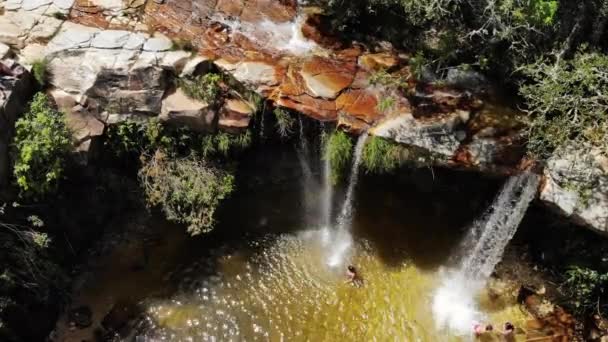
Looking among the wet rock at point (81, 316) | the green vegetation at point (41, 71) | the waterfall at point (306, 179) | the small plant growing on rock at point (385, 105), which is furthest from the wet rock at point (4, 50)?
the small plant growing on rock at point (385, 105)

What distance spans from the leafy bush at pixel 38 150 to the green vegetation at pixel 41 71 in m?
0.49

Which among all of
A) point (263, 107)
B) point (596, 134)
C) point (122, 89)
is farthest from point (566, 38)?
point (122, 89)

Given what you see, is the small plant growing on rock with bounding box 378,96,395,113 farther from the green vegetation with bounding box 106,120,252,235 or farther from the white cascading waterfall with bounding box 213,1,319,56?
the green vegetation with bounding box 106,120,252,235

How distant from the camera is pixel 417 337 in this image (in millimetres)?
10391

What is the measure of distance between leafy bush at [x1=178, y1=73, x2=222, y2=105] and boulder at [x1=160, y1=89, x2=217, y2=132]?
4.0 inches

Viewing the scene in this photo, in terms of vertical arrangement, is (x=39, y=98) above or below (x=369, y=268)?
above

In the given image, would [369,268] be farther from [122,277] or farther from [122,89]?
[122,89]

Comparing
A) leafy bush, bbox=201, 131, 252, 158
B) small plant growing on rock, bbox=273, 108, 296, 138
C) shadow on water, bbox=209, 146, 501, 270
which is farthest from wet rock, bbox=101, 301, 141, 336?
small plant growing on rock, bbox=273, 108, 296, 138

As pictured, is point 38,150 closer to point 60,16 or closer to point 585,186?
point 60,16

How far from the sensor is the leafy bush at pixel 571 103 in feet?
29.7

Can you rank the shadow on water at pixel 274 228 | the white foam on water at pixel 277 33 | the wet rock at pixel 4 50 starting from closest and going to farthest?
the wet rock at pixel 4 50 < the shadow on water at pixel 274 228 < the white foam on water at pixel 277 33

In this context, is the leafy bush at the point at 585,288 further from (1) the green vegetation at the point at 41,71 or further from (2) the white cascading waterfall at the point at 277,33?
(1) the green vegetation at the point at 41,71

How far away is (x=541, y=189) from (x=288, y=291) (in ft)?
18.1

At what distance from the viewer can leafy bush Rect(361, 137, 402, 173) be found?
990cm
